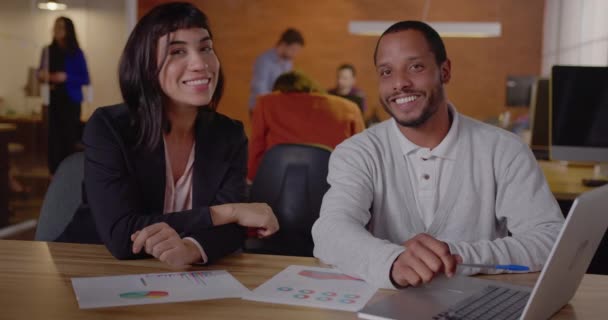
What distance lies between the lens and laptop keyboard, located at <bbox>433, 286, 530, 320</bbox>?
113 cm

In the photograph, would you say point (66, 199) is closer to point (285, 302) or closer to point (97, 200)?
point (97, 200)

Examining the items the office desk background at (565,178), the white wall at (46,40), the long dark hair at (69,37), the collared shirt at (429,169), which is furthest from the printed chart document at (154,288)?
the long dark hair at (69,37)

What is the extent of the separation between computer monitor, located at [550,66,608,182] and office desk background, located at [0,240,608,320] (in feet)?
5.40

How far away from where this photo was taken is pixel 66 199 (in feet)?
6.17

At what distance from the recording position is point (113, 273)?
4.65 feet

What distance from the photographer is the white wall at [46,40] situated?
5152 millimetres

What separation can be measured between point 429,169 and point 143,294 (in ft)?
2.77

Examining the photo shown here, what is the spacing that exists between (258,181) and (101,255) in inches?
41.3

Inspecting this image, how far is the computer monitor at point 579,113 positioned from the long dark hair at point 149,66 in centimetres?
182

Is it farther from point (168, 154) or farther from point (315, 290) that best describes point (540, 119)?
point (315, 290)

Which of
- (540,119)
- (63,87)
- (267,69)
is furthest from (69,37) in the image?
(540,119)

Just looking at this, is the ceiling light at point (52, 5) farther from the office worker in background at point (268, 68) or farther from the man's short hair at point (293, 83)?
the man's short hair at point (293, 83)

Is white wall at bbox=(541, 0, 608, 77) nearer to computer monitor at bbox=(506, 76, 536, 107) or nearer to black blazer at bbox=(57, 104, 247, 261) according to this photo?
computer monitor at bbox=(506, 76, 536, 107)

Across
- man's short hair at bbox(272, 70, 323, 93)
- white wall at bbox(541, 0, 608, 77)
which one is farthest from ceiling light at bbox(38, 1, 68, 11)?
white wall at bbox(541, 0, 608, 77)
